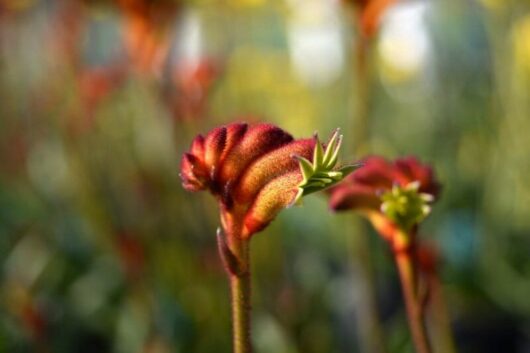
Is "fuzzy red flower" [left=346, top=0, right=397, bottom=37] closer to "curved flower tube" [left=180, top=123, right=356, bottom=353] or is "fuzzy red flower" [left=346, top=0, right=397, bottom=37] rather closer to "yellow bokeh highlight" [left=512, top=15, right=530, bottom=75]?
"curved flower tube" [left=180, top=123, right=356, bottom=353]

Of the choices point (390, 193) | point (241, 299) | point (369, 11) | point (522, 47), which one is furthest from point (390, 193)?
point (522, 47)

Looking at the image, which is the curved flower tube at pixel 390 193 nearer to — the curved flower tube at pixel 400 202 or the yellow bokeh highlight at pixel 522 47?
the curved flower tube at pixel 400 202

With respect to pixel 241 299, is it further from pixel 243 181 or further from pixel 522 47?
pixel 522 47

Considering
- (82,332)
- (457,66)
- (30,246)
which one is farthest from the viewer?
(457,66)

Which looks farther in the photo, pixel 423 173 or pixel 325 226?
pixel 325 226

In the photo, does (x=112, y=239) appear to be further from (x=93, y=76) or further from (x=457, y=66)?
(x=457, y=66)

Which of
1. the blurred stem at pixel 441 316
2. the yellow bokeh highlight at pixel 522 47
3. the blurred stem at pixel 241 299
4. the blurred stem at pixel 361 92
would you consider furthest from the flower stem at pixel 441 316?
the yellow bokeh highlight at pixel 522 47

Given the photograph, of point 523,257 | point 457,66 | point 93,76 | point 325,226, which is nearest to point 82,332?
point 93,76

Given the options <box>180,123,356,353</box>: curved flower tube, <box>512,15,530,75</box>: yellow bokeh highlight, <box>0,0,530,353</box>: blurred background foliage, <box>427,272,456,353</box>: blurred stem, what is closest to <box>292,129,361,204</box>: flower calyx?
<box>180,123,356,353</box>: curved flower tube
